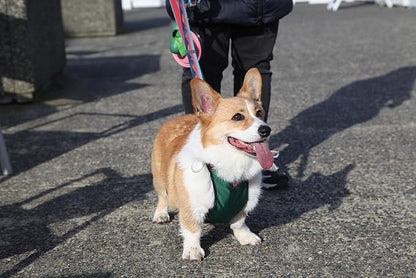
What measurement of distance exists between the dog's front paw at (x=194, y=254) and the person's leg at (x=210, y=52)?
1.10 metres

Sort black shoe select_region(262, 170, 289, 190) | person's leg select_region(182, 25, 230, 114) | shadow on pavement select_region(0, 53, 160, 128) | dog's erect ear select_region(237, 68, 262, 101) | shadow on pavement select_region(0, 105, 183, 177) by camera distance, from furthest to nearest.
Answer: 1. shadow on pavement select_region(0, 53, 160, 128)
2. shadow on pavement select_region(0, 105, 183, 177)
3. black shoe select_region(262, 170, 289, 190)
4. person's leg select_region(182, 25, 230, 114)
5. dog's erect ear select_region(237, 68, 262, 101)

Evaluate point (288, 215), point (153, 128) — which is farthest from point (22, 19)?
point (288, 215)

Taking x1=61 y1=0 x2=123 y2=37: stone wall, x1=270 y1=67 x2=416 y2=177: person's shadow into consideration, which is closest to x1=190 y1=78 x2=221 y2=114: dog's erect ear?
A: x1=270 y1=67 x2=416 y2=177: person's shadow

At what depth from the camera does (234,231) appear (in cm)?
321

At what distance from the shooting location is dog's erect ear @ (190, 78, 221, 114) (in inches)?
113

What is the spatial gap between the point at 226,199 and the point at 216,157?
244mm

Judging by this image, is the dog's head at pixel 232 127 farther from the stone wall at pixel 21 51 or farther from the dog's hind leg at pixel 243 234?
the stone wall at pixel 21 51

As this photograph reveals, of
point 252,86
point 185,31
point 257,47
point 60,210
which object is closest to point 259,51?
point 257,47

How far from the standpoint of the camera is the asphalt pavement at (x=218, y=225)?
3041 mm

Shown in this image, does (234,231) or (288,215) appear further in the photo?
(288,215)

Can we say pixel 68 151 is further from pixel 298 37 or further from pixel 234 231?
pixel 298 37

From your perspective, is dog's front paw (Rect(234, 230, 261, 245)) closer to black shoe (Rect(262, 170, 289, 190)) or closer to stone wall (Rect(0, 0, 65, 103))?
black shoe (Rect(262, 170, 289, 190))

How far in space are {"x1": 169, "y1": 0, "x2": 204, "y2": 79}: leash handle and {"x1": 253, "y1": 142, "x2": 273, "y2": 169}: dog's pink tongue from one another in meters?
0.76

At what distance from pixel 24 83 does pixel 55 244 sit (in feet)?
12.4
